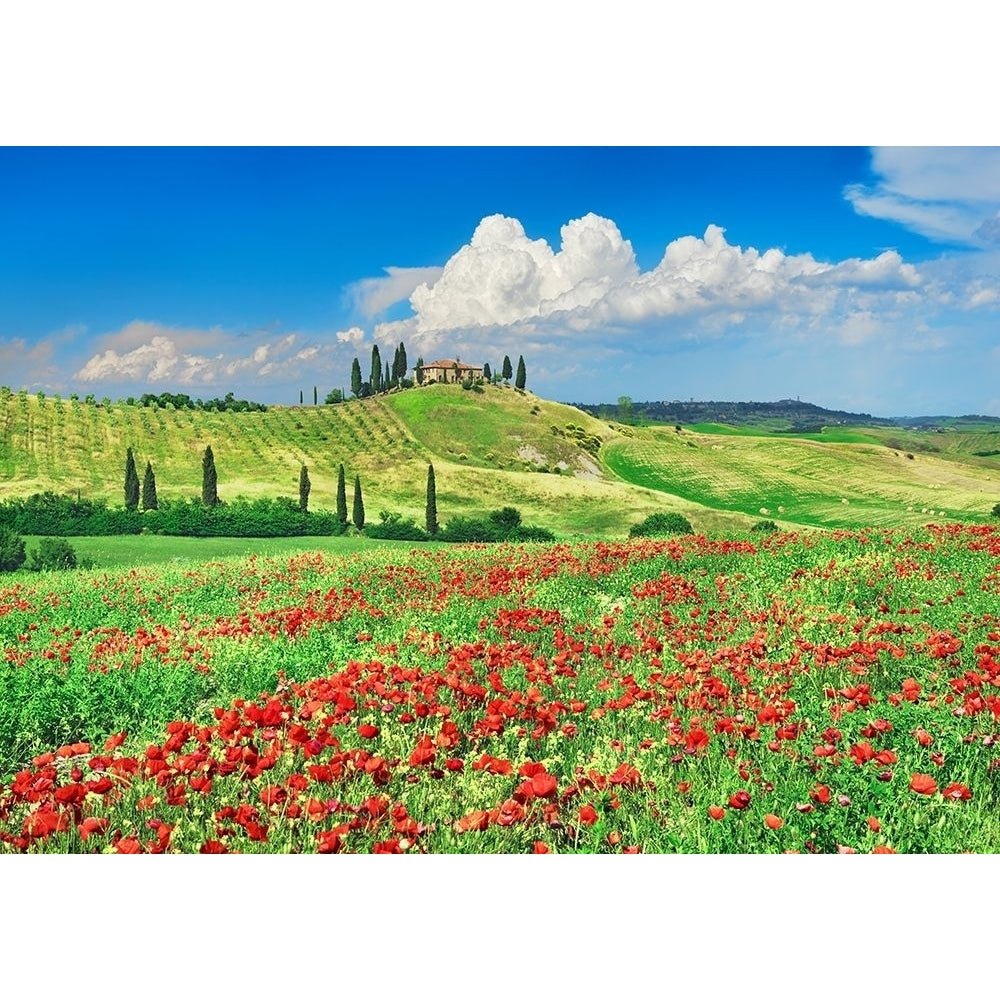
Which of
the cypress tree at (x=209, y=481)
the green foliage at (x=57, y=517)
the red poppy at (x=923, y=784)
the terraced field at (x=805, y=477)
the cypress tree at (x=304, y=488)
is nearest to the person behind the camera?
the red poppy at (x=923, y=784)

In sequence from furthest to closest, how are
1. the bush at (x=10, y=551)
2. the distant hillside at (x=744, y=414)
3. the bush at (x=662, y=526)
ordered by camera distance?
the bush at (x=662, y=526) → the distant hillside at (x=744, y=414) → the bush at (x=10, y=551)

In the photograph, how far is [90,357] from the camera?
772 centimetres

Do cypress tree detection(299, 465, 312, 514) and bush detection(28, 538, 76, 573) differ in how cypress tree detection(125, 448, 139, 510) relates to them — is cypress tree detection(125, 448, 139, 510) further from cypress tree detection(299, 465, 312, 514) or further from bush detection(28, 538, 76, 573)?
cypress tree detection(299, 465, 312, 514)

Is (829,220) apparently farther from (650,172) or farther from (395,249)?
(395,249)

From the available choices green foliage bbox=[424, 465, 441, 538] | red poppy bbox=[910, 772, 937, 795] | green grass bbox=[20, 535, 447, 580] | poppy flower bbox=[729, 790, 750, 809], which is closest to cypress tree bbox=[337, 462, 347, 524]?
green grass bbox=[20, 535, 447, 580]

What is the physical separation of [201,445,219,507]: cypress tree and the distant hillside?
416 cm

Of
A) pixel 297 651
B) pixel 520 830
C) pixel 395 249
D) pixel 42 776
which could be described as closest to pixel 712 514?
pixel 395 249

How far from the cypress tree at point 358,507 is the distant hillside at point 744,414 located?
Answer: 8.76ft

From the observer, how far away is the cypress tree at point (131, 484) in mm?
8624

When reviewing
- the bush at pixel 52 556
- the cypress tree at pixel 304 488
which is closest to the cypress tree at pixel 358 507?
the cypress tree at pixel 304 488

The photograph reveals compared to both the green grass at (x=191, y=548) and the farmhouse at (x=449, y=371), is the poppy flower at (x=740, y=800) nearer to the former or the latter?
the farmhouse at (x=449, y=371)

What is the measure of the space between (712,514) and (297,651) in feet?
20.7

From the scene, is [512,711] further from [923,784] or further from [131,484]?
[131,484]

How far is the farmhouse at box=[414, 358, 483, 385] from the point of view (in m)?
8.35
